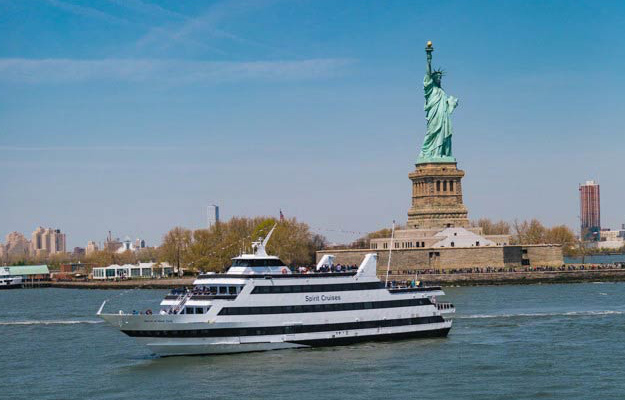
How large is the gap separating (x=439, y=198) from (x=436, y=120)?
8930mm

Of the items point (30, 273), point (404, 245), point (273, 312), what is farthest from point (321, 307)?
point (30, 273)

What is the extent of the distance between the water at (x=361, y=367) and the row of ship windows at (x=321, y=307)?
1.89m

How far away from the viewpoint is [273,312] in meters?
46.0

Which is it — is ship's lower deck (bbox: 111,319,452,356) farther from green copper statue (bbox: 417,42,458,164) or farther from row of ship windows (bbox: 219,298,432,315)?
green copper statue (bbox: 417,42,458,164)

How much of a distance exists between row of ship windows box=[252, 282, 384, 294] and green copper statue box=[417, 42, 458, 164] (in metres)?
64.6

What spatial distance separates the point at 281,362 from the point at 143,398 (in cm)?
790

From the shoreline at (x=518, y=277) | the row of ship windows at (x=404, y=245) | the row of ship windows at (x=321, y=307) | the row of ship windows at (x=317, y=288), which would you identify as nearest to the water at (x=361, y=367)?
the row of ship windows at (x=321, y=307)

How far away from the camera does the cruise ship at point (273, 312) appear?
4447cm

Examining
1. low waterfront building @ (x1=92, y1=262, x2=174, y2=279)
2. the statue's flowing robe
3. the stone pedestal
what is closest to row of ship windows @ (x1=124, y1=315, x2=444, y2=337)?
the stone pedestal

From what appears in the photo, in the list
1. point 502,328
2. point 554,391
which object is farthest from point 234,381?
point 502,328

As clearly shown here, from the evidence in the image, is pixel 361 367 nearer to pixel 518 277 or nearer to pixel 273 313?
pixel 273 313

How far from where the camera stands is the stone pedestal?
363ft

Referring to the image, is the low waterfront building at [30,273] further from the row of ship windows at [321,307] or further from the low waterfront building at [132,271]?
the row of ship windows at [321,307]

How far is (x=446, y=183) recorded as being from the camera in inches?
4400
